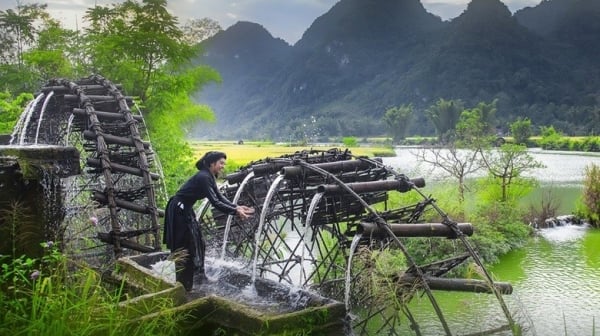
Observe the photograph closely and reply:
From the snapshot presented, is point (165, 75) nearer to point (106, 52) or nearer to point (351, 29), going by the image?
point (106, 52)

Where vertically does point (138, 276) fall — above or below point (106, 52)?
below

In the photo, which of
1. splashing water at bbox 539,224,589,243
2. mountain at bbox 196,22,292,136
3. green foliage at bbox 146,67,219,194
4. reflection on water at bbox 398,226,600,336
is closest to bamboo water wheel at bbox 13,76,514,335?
reflection on water at bbox 398,226,600,336

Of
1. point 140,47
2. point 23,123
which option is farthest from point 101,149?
point 140,47

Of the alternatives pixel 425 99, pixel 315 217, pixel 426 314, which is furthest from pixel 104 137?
pixel 425 99

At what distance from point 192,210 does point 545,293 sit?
12079mm

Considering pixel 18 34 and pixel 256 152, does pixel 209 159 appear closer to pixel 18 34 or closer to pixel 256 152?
pixel 18 34

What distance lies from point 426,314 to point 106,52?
1455 centimetres

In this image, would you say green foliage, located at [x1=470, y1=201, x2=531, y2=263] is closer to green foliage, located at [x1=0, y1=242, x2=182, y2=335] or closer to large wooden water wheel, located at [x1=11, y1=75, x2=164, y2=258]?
large wooden water wheel, located at [x1=11, y1=75, x2=164, y2=258]

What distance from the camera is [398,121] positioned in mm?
84812

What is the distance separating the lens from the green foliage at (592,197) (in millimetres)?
26547

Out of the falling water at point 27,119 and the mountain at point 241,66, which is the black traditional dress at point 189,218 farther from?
the mountain at point 241,66

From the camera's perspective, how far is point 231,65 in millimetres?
165000

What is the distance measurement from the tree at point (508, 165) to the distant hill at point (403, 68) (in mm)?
59585

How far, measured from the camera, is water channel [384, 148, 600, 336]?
12836 mm
